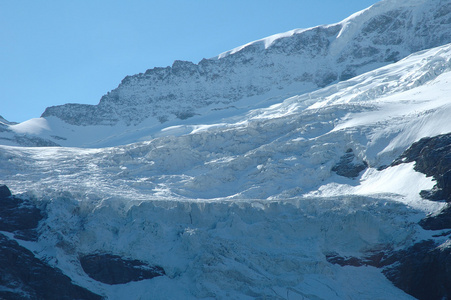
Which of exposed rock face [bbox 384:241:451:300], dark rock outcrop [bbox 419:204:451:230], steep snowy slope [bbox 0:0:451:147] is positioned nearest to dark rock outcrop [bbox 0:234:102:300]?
exposed rock face [bbox 384:241:451:300]

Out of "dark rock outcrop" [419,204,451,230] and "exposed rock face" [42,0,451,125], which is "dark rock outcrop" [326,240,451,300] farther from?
"exposed rock face" [42,0,451,125]

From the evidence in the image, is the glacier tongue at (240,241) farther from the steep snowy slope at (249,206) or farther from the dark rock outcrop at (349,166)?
the dark rock outcrop at (349,166)

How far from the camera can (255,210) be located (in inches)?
2046

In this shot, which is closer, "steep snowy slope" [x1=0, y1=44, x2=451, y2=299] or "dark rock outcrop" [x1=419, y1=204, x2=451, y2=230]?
"steep snowy slope" [x1=0, y1=44, x2=451, y2=299]

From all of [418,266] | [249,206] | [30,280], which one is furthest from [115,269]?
[418,266]

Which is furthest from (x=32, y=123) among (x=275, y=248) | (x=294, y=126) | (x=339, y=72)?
(x=275, y=248)

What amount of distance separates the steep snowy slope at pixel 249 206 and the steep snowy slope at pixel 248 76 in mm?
55156

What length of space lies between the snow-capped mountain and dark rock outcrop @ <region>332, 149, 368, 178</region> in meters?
0.16

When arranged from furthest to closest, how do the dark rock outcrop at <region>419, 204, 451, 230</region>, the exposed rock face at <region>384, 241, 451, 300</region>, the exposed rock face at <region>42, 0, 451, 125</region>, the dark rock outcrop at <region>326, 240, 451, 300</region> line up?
the exposed rock face at <region>42, 0, 451, 125</region>
the dark rock outcrop at <region>419, 204, 451, 230</region>
the dark rock outcrop at <region>326, 240, 451, 300</region>
the exposed rock face at <region>384, 241, 451, 300</region>

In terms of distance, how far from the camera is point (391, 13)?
141750 mm

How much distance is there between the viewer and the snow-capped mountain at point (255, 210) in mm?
45156

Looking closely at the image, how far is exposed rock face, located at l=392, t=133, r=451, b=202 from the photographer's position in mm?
49062

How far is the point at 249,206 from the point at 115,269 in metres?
12.8

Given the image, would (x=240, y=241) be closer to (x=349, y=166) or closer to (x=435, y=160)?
(x=349, y=166)
